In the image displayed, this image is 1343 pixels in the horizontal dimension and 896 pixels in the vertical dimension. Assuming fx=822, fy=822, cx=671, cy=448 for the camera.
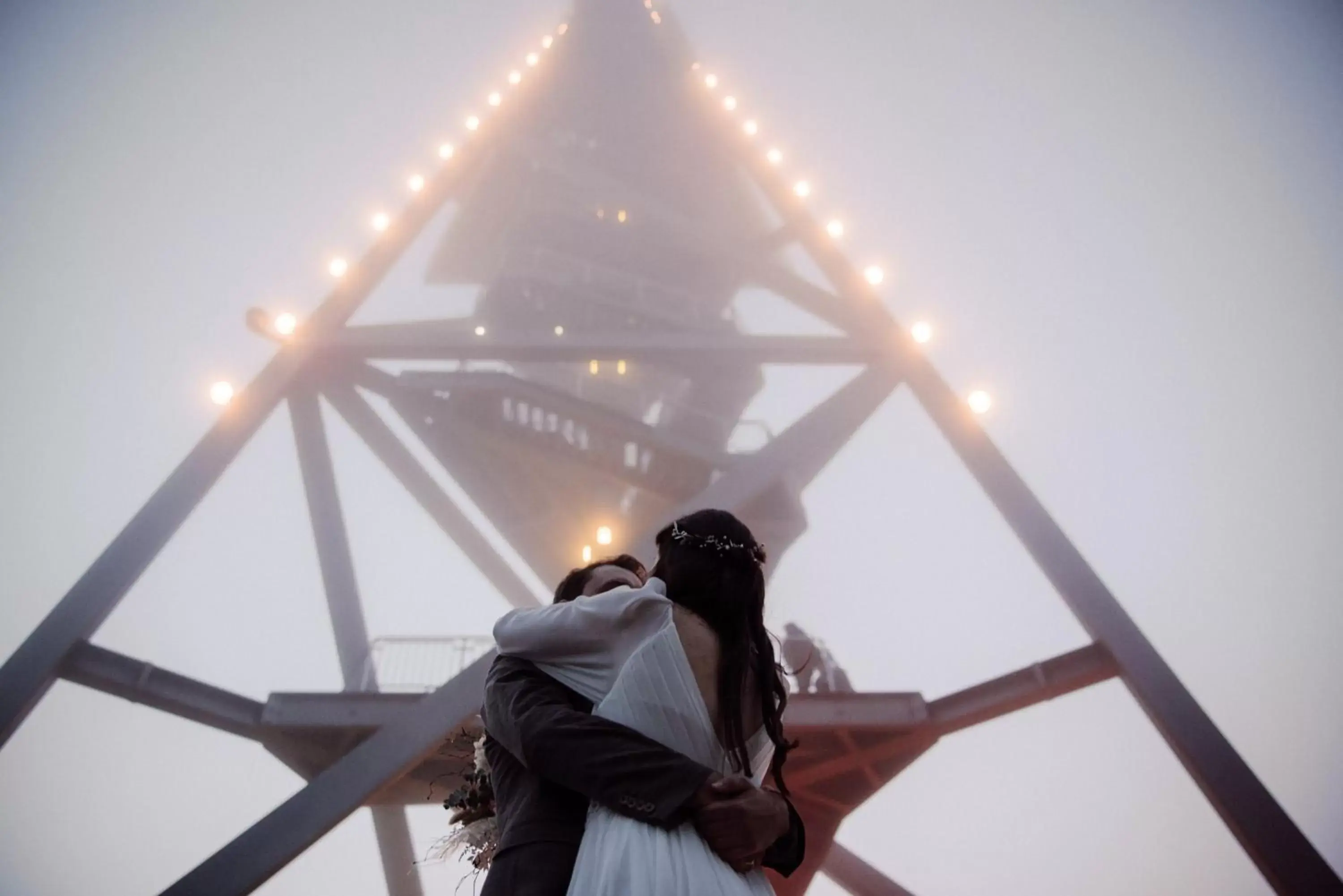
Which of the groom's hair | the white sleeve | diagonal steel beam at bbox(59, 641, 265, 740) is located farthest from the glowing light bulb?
the white sleeve

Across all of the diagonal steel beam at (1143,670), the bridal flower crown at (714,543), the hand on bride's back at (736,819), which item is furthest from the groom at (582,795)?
the diagonal steel beam at (1143,670)

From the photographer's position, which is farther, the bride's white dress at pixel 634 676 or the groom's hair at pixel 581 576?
the groom's hair at pixel 581 576

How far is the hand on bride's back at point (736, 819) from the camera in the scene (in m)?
1.66

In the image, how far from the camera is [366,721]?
637 cm

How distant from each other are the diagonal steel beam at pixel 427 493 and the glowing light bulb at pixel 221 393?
1139mm

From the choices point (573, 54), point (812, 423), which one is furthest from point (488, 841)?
point (573, 54)

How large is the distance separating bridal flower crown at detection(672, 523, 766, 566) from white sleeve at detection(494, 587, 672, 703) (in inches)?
10.5

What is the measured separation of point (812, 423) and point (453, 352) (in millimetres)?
3865

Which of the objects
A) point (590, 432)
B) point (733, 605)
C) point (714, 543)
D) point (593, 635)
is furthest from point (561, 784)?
point (590, 432)

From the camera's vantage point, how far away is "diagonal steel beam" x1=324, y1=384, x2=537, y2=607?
8.80 metres

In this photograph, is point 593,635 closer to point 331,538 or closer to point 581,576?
point 581,576

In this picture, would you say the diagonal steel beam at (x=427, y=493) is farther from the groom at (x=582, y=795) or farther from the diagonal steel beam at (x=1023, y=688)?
the groom at (x=582, y=795)

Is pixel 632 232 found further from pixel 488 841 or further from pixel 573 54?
pixel 488 841

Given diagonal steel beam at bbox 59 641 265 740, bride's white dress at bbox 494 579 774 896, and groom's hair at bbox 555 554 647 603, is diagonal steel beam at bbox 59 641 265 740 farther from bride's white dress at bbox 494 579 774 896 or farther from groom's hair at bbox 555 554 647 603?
bride's white dress at bbox 494 579 774 896
